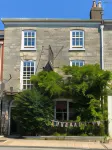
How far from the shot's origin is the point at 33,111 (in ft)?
71.5

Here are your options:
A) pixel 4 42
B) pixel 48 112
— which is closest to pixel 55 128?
pixel 48 112

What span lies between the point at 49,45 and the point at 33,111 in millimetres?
6397

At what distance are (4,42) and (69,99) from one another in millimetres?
7412

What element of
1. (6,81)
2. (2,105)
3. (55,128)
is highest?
(6,81)

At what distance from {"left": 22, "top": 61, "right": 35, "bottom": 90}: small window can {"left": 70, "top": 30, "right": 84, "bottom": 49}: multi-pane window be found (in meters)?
3.77

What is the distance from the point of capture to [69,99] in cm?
2406

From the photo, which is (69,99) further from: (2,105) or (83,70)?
(2,105)

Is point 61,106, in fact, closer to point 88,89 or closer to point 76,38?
point 88,89

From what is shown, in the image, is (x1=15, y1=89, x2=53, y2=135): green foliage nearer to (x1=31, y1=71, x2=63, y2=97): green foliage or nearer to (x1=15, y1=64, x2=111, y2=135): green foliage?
(x1=15, y1=64, x2=111, y2=135): green foliage

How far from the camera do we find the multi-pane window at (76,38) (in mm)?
25953

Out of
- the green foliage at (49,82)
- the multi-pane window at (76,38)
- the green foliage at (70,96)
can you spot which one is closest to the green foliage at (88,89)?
the green foliage at (70,96)

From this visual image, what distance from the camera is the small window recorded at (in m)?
25.2

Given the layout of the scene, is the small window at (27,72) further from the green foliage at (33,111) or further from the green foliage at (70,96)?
the green foliage at (33,111)

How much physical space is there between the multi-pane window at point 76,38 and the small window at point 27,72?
377 centimetres
